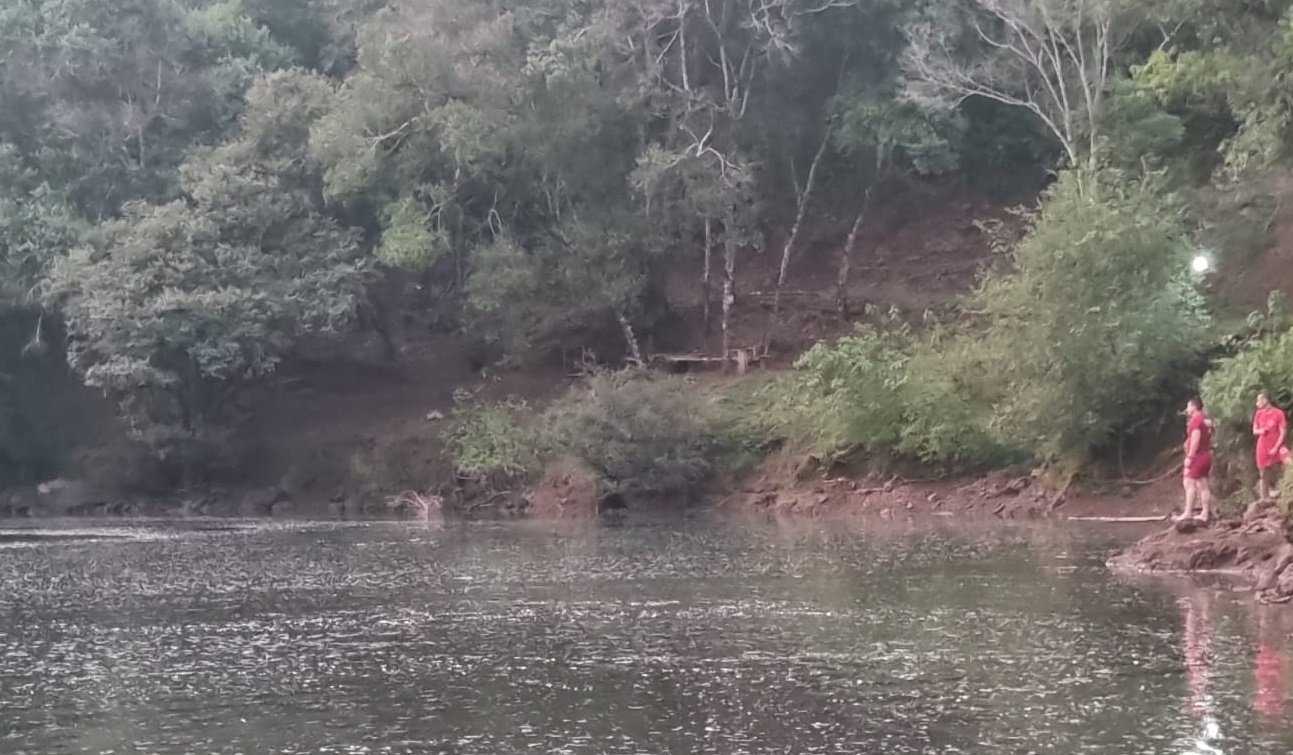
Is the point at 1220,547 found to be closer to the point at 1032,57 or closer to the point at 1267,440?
the point at 1267,440

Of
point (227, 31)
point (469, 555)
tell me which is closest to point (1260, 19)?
point (469, 555)

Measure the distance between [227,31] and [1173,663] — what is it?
43977 mm

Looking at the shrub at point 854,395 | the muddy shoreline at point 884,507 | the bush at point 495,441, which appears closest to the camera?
the muddy shoreline at point 884,507

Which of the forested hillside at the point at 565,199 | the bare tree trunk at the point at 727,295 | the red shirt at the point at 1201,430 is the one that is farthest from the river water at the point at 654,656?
the bare tree trunk at the point at 727,295

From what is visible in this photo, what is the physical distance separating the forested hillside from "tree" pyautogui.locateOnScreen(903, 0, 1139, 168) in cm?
15

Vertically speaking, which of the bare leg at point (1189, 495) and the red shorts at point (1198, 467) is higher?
the red shorts at point (1198, 467)

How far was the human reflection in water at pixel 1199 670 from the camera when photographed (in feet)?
32.5

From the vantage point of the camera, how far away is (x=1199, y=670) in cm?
1229

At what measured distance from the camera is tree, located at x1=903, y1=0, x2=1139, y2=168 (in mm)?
38156

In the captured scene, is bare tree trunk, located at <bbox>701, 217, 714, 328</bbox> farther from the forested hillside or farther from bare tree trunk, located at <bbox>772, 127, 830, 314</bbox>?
bare tree trunk, located at <bbox>772, 127, 830, 314</bbox>

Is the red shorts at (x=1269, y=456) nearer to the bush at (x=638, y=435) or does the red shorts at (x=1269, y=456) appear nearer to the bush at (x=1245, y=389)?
the bush at (x=1245, y=389)

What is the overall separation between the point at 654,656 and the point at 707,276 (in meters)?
33.7

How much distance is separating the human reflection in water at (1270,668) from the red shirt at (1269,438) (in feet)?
18.6

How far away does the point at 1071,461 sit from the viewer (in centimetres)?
3038
